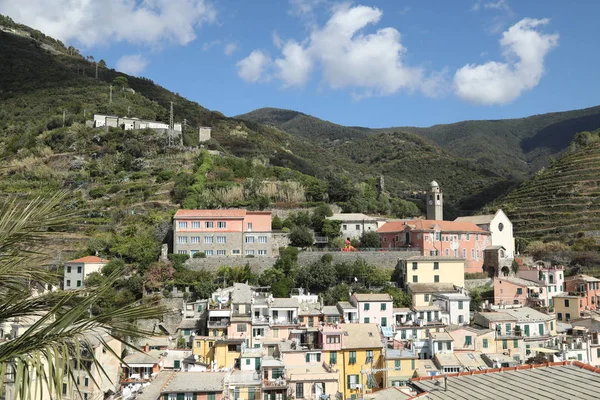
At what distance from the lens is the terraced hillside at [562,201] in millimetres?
74875

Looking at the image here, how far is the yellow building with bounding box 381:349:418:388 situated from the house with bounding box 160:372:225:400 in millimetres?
10544

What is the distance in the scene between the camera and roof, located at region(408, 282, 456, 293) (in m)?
45.8

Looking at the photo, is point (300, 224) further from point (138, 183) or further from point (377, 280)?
point (138, 183)

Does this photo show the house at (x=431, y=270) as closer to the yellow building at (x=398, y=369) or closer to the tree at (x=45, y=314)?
the yellow building at (x=398, y=369)

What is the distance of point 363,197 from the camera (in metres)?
63.8

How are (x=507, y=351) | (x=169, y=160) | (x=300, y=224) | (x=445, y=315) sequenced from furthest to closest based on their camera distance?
(x=169, y=160) → (x=300, y=224) → (x=445, y=315) → (x=507, y=351)

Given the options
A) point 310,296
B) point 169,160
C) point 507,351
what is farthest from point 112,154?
point 507,351

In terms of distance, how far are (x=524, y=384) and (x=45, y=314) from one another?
10.1 metres

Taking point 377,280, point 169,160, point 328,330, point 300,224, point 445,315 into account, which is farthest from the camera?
point 169,160

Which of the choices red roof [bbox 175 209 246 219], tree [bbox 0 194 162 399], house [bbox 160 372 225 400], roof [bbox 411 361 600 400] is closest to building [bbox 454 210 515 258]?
red roof [bbox 175 209 246 219]

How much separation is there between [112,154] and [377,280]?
39.0 m

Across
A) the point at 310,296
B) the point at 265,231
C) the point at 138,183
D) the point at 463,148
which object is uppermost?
the point at 463,148

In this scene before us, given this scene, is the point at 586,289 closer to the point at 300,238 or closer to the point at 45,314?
the point at 300,238

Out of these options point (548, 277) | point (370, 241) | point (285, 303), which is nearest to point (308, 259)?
point (370, 241)
